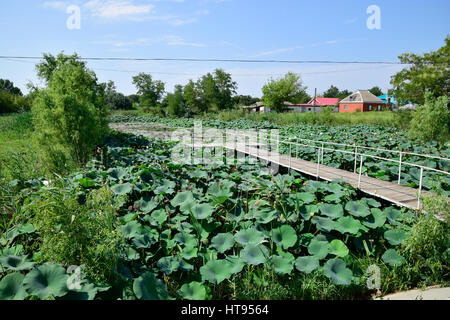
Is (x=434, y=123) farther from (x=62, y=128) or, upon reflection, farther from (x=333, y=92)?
(x=333, y=92)

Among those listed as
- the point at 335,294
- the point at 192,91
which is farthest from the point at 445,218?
the point at 192,91

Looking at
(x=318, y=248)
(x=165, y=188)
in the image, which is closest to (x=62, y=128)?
(x=165, y=188)

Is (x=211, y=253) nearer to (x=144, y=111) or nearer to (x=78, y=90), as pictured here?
(x=78, y=90)

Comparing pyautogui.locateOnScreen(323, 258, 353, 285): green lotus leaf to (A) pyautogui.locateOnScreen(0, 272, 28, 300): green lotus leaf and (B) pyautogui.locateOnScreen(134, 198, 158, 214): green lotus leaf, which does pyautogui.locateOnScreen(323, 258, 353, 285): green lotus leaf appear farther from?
(A) pyautogui.locateOnScreen(0, 272, 28, 300): green lotus leaf

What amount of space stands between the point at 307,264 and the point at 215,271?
1.00 metres

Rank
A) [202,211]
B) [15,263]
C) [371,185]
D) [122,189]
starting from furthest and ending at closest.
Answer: [371,185], [122,189], [202,211], [15,263]

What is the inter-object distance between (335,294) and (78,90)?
1059 centimetres

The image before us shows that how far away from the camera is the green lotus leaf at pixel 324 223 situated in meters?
3.55

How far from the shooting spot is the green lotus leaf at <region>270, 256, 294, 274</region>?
2928mm

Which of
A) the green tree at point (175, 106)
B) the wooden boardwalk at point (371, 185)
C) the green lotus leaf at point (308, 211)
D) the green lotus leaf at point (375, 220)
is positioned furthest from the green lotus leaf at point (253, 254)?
the green tree at point (175, 106)

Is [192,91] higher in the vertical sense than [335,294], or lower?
higher

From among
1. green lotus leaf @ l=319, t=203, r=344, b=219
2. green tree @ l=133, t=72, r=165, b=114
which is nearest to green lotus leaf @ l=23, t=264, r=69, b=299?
green lotus leaf @ l=319, t=203, r=344, b=219

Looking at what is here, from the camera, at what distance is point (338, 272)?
9.70 feet

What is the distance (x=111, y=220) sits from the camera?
289 cm
